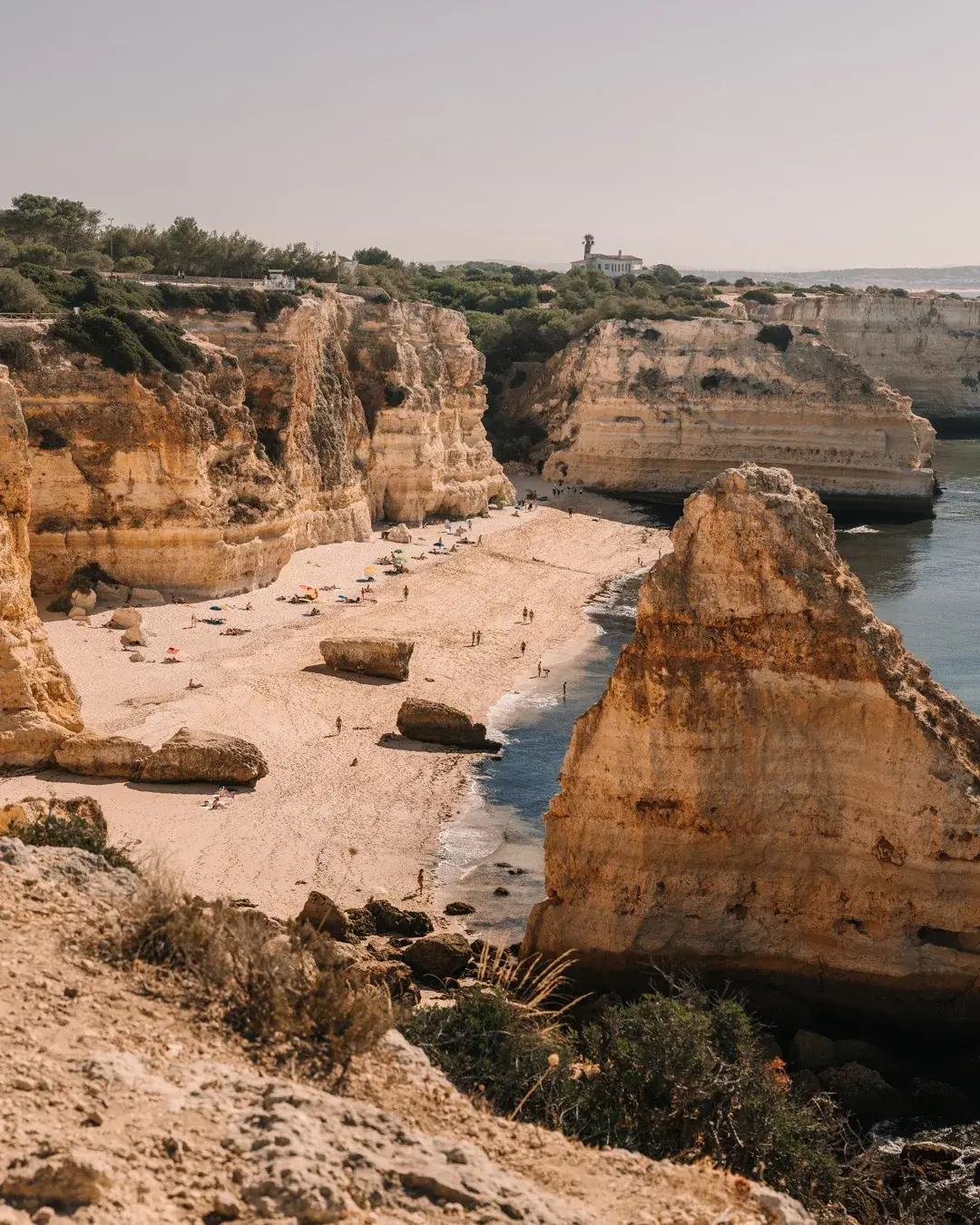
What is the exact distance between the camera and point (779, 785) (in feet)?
54.6

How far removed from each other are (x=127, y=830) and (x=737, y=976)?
39.4 feet

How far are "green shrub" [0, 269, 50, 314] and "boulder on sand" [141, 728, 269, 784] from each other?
71.0ft

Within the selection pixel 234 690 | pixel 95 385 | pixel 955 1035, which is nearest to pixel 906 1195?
pixel 955 1035

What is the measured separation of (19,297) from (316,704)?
1946 cm

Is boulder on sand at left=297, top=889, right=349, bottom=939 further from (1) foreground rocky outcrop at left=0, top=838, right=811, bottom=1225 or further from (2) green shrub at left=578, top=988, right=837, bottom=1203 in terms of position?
(1) foreground rocky outcrop at left=0, top=838, right=811, bottom=1225

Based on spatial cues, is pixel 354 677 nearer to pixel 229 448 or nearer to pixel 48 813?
pixel 229 448

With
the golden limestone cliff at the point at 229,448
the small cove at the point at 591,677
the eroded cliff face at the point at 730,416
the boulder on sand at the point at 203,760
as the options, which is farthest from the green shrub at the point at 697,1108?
the eroded cliff face at the point at 730,416

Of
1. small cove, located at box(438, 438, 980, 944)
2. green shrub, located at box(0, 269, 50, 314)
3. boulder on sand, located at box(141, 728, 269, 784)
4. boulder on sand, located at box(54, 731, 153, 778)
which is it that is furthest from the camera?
green shrub, located at box(0, 269, 50, 314)

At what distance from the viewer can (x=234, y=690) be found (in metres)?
32.9

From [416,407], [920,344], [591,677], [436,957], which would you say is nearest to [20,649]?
[436,957]

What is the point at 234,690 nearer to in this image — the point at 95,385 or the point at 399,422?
the point at 95,385

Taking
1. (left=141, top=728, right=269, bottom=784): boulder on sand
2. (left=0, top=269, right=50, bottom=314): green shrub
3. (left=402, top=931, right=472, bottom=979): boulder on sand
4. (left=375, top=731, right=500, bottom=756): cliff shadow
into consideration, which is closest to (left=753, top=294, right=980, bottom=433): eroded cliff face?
(left=0, top=269, right=50, bottom=314): green shrub

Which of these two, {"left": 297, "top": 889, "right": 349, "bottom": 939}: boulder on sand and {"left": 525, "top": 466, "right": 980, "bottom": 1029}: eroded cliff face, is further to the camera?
{"left": 297, "top": 889, "right": 349, "bottom": 939}: boulder on sand

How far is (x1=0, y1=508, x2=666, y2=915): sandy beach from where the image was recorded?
23.5m
